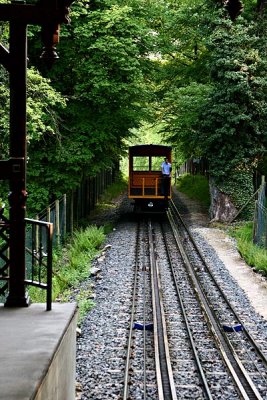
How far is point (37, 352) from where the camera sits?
566 centimetres

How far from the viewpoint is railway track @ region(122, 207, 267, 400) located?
9.05 metres

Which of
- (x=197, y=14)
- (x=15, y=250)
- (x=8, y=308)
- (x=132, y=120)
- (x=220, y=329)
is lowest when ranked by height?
(x=220, y=329)

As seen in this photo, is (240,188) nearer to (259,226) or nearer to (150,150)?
(150,150)

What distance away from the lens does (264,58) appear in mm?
25578

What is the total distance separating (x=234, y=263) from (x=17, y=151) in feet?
41.9

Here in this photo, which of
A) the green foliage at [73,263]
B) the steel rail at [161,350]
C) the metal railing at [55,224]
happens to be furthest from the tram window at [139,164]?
the steel rail at [161,350]

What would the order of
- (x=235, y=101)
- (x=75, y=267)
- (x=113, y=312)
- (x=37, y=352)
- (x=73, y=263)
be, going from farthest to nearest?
(x=235, y=101) → (x=73, y=263) → (x=75, y=267) → (x=113, y=312) → (x=37, y=352)

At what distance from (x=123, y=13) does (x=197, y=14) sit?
21.0ft

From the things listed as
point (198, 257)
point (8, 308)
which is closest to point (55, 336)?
point (8, 308)

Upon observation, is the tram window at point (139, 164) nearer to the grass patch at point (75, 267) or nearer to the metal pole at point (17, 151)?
the grass patch at point (75, 267)

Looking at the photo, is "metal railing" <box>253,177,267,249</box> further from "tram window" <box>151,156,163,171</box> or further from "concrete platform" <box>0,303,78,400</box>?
"concrete platform" <box>0,303,78,400</box>

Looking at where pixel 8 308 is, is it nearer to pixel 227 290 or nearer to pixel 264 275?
pixel 227 290

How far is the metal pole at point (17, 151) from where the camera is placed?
23.9 feet

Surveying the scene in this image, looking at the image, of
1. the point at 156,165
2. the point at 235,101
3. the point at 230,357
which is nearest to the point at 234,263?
the point at 230,357
